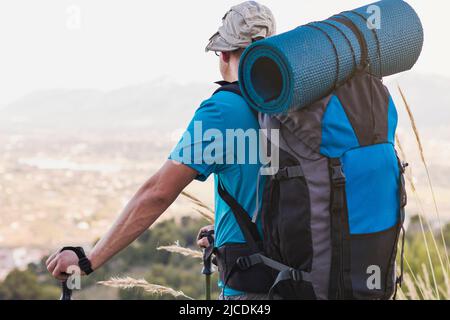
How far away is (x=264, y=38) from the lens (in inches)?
83.8

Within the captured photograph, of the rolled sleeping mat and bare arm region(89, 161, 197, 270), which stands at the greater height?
the rolled sleeping mat

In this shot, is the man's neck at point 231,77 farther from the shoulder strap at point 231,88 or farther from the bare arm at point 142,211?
the bare arm at point 142,211

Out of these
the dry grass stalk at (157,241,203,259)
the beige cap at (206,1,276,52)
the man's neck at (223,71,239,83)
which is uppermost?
the beige cap at (206,1,276,52)

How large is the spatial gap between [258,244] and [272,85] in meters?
0.45

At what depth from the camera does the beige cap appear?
2.15 m

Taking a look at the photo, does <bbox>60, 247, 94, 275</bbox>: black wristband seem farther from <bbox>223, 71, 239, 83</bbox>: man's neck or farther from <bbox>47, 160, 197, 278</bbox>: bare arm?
<bbox>223, 71, 239, 83</bbox>: man's neck

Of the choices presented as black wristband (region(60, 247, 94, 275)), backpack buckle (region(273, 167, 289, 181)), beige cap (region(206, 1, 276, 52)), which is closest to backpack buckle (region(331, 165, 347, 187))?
backpack buckle (region(273, 167, 289, 181))

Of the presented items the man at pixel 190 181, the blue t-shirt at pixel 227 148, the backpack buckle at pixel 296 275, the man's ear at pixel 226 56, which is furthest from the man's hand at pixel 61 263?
the man's ear at pixel 226 56

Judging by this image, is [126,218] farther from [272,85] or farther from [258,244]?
[272,85]

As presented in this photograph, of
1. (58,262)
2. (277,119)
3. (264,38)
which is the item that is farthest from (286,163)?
(58,262)

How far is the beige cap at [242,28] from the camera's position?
2152mm

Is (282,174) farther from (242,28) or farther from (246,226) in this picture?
(242,28)

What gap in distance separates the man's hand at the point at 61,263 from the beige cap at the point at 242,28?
731mm
